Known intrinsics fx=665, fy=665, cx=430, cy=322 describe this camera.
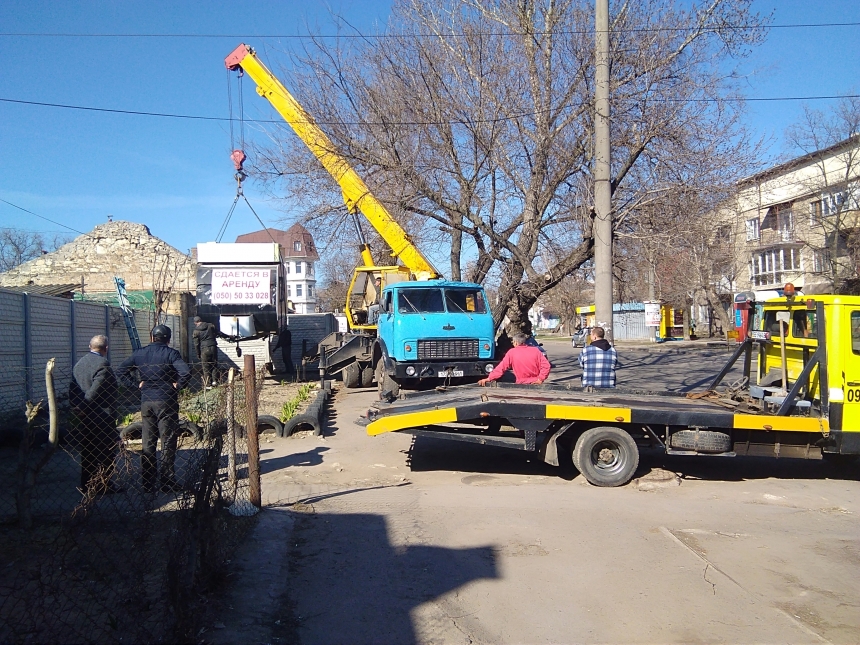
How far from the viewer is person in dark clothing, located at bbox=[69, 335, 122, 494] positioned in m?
6.62

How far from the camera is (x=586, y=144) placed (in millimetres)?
14102

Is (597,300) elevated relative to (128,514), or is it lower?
elevated

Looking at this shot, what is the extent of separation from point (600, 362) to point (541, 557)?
17.8 ft

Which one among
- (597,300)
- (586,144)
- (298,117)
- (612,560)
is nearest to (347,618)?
(612,560)

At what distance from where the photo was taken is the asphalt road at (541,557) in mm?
4438

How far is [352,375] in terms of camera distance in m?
18.7

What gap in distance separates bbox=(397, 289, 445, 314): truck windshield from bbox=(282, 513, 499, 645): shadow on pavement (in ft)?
24.6

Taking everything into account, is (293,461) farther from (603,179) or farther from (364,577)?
(603,179)

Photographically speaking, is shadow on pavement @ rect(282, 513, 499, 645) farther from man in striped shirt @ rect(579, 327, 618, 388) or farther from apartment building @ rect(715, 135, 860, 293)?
apartment building @ rect(715, 135, 860, 293)

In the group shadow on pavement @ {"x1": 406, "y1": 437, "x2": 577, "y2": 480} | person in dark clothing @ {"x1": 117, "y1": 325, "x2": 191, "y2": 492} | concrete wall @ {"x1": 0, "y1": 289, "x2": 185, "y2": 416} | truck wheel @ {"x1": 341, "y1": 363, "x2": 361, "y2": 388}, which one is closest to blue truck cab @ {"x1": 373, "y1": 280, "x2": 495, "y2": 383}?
shadow on pavement @ {"x1": 406, "y1": 437, "x2": 577, "y2": 480}

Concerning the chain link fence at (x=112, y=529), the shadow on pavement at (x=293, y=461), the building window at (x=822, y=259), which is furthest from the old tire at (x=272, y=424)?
the building window at (x=822, y=259)

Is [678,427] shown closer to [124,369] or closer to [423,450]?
[423,450]

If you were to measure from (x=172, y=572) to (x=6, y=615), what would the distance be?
127 cm

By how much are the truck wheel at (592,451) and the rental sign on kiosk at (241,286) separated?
1093 cm
